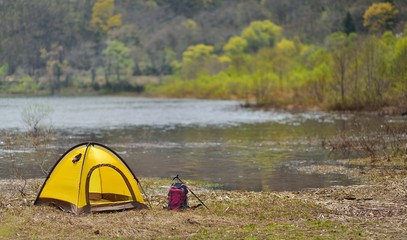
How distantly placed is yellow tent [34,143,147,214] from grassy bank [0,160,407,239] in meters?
0.50

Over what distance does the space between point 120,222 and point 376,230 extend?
5.96m

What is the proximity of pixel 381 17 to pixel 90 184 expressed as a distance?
157663 millimetres

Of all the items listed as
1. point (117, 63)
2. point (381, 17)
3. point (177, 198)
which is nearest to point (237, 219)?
point (177, 198)

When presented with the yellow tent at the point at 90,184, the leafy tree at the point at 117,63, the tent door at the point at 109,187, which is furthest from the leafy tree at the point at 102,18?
the yellow tent at the point at 90,184

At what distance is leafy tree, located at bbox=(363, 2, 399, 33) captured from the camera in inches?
6506

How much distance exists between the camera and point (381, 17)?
16762 cm

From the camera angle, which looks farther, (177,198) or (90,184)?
(90,184)

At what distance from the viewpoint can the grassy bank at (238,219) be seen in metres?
15.0

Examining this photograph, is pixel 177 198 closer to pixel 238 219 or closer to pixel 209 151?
pixel 238 219

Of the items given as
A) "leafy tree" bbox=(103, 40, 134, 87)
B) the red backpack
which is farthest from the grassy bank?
"leafy tree" bbox=(103, 40, 134, 87)

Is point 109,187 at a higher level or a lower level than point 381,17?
lower

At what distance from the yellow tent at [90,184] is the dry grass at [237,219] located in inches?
17.2

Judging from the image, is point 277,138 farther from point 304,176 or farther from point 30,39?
point 30,39

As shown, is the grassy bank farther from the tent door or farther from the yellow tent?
the tent door
